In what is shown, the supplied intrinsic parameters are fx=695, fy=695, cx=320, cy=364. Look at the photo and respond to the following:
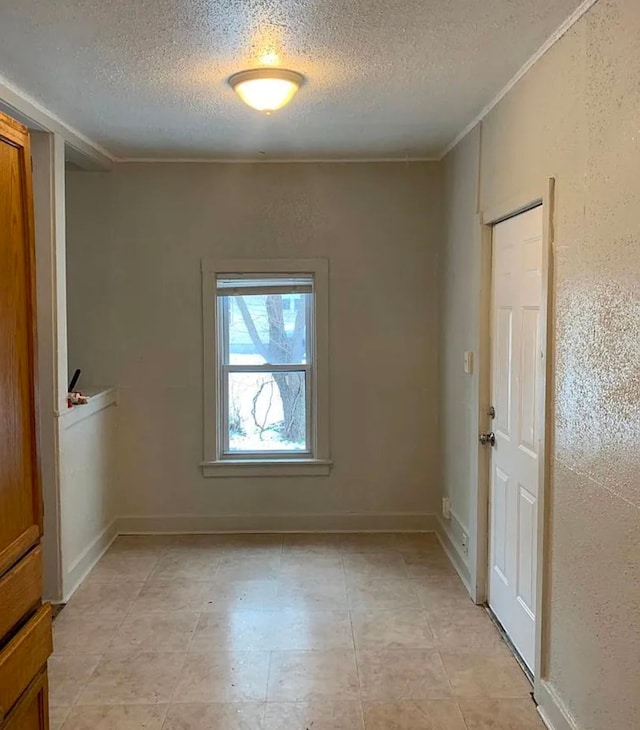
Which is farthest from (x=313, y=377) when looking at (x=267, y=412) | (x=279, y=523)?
(x=279, y=523)

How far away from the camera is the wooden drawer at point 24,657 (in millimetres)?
1756

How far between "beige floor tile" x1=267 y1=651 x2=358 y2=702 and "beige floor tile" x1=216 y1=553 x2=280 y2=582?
0.88m

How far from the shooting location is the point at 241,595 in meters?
3.63

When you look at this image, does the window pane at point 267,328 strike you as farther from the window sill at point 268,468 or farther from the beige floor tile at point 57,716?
the beige floor tile at point 57,716

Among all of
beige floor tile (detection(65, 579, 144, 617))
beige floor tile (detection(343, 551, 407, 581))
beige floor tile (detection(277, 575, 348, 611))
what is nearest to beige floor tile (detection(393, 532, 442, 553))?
beige floor tile (detection(343, 551, 407, 581))

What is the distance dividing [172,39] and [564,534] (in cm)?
216

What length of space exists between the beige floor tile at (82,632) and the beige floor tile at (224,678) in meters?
0.46

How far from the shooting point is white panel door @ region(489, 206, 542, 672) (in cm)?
279

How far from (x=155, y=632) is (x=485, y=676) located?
1496 mm

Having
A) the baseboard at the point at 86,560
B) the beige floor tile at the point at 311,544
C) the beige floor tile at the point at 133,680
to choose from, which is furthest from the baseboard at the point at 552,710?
the baseboard at the point at 86,560

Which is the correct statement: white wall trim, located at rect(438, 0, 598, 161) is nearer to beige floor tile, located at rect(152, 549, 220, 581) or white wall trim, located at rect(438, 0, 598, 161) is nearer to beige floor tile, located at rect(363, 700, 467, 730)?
beige floor tile, located at rect(363, 700, 467, 730)

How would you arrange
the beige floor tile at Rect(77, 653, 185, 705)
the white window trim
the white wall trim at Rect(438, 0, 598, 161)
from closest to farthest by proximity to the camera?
the white wall trim at Rect(438, 0, 598, 161) → the beige floor tile at Rect(77, 653, 185, 705) → the white window trim

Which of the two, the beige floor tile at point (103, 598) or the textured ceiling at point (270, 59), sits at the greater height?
the textured ceiling at point (270, 59)

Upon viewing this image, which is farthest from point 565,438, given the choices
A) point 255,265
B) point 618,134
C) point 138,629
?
point 255,265
